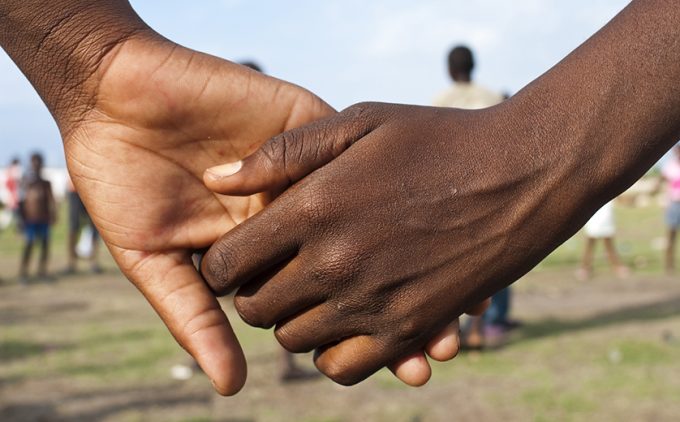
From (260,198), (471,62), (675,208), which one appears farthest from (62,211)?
(260,198)

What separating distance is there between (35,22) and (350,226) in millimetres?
883

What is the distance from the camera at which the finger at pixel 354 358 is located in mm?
1854

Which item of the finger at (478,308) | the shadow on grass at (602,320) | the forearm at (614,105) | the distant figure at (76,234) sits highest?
the forearm at (614,105)

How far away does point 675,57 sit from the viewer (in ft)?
5.45

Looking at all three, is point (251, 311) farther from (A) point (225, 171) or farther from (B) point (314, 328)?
(A) point (225, 171)

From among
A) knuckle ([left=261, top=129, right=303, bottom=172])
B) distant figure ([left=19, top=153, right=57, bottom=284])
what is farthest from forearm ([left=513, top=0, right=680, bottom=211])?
distant figure ([left=19, top=153, right=57, bottom=284])

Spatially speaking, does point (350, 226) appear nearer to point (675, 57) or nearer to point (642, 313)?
point (675, 57)

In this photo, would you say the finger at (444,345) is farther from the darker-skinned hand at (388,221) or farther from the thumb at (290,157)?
the thumb at (290,157)

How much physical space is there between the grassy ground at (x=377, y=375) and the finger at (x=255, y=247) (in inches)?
137

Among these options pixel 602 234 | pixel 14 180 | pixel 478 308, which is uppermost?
pixel 478 308

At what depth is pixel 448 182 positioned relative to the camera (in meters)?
1.73

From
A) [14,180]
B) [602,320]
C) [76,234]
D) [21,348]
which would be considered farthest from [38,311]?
[14,180]

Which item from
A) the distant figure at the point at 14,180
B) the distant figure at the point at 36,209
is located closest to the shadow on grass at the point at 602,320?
the distant figure at the point at 36,209

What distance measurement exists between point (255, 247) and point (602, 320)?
22.8ft
